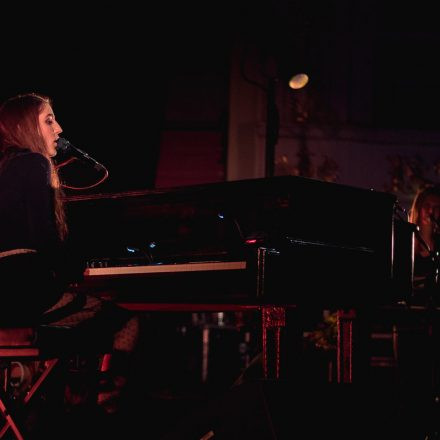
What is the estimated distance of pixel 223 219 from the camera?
11.6ft

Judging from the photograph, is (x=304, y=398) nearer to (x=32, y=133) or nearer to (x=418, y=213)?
(x=32, y=133)

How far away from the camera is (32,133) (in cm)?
290

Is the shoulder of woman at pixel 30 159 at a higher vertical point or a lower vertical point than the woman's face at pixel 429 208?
lower

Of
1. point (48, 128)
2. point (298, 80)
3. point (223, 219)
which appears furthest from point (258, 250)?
point (298, 80)

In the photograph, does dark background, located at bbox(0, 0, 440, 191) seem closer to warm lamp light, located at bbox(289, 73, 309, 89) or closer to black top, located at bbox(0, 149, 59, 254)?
warm lamp light, located at bbox(289, 73, 309, 89)

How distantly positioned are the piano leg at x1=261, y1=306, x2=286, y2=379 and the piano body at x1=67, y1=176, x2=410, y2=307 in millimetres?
66

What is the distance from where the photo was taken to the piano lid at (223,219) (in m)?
3.16

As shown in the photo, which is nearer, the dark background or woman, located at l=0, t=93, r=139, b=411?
woman, located at l=0, t=93, r=139, b=411

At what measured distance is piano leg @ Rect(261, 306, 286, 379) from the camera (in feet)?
9.60

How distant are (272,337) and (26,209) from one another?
110 centimetres

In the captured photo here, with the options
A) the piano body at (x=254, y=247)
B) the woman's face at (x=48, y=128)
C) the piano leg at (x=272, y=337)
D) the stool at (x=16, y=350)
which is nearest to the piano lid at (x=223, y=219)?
the piano body at (x=254, y=247)

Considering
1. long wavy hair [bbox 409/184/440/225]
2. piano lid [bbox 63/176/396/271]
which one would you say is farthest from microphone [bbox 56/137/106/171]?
long wavy hair [bbox 409/184/440/225]

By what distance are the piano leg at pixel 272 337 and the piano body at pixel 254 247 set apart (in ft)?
0.22

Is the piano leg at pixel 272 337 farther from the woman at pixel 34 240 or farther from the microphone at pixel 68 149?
the microphone at pixel 68 149
